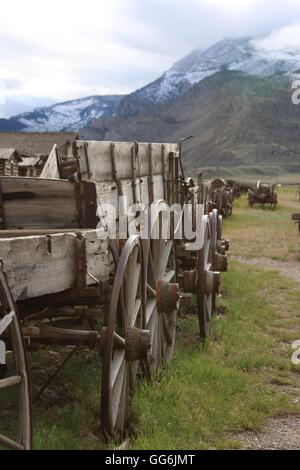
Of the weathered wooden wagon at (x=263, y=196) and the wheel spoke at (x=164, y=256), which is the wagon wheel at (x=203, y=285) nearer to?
the wheel spoke at (x=164, y=256)

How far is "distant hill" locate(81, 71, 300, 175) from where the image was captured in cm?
11906

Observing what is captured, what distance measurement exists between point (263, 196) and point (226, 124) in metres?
122

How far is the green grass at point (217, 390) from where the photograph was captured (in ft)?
12.3

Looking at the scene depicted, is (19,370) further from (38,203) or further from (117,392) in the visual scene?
(38,203)

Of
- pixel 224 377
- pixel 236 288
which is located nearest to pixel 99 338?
pixel 224 377

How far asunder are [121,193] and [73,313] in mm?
1599

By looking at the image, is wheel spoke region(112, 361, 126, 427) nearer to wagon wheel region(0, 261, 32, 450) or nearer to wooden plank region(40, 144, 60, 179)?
wagon wheel region(0, 261, 32, 450)

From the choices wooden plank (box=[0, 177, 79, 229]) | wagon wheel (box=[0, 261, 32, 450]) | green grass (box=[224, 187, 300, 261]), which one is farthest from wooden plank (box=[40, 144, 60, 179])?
green grass (box=[224, 187, 300, 261])

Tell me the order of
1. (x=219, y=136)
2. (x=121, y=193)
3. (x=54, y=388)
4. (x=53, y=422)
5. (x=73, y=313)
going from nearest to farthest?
1. (x=53, y=422)
2. (x=73, y=313)
3. (x=54, y=388)
4. (x=121, y=193)
5. (x=219, y=136)

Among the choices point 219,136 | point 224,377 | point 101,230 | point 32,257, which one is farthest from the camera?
point 219,136

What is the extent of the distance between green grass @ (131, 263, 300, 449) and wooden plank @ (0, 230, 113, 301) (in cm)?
125

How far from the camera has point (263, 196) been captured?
28375 millimetres
